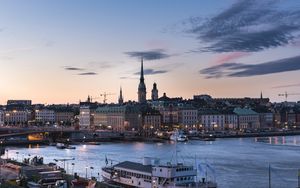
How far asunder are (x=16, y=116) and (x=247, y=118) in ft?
111

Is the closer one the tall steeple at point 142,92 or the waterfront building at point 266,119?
the tall steeple at point 142,92

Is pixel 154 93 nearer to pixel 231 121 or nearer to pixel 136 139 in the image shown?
pixel 231 121

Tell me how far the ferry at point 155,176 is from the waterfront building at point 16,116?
217ft

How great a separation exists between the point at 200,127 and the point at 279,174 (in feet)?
159

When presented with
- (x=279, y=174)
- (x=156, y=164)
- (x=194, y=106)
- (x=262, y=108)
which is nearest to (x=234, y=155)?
(x=279, y=174)

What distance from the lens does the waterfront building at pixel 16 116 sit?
88.0 meters

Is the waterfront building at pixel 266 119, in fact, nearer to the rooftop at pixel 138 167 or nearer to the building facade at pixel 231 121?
the building facade at pixel 231 121

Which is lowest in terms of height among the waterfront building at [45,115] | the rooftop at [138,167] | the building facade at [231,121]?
the rooftop at [138,167]

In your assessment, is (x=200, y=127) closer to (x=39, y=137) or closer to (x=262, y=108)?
(x=262, y=108)

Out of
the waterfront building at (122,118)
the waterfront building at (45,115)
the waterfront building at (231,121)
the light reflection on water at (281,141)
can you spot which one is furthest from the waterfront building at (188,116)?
the waterfront building at (45,115)

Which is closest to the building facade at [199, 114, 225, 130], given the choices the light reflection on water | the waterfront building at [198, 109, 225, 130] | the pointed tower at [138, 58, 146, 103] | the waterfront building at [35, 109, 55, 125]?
the waterfront building at [198, 109, 225, 130]

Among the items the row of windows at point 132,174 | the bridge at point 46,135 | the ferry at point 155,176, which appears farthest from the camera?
the bridge at point 46,135

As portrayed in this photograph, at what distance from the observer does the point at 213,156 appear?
A: 37.1 meters

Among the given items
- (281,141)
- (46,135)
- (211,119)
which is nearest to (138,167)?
(46,135)
